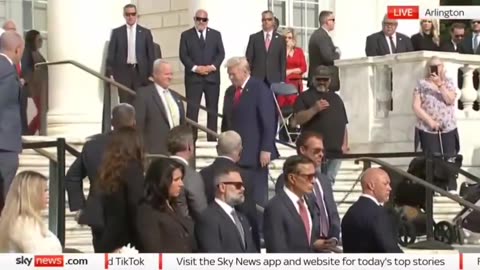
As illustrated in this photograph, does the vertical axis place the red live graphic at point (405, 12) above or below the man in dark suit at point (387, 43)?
above

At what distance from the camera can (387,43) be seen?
21219mm

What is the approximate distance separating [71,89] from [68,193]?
267 inches

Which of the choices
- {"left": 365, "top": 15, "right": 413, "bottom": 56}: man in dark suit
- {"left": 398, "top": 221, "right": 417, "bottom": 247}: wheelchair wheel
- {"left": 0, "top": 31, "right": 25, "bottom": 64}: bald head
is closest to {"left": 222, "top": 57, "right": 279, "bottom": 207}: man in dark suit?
{"left": 398, "top": 221, "right": 417, "bottom": 247}: wheelchair wheel

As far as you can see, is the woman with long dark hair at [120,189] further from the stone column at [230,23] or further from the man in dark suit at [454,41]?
the man in dark suit at [454,41]

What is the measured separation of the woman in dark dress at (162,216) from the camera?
1098 cm

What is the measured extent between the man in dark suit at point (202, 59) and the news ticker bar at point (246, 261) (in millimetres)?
9172

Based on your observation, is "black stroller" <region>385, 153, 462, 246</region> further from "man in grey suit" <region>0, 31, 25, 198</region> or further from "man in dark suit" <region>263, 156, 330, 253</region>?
"man in grey suit" <region>0, 31, 25, 198</region>

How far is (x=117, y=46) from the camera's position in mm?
19406

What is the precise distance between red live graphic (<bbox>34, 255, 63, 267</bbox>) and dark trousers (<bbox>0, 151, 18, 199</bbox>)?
336 centimetres

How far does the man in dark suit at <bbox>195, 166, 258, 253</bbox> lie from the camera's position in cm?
1134

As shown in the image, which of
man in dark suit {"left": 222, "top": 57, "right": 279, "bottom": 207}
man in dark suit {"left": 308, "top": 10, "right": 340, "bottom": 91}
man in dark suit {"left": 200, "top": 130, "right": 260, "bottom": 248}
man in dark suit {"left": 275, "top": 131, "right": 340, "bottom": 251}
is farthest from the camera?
man in dark suit {"left": 308, "top": 10, "right": 340, "bottom": 91}

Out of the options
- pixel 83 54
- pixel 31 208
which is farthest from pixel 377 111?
pixel 31 208

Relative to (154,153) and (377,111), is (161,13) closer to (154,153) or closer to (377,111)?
(377,111)

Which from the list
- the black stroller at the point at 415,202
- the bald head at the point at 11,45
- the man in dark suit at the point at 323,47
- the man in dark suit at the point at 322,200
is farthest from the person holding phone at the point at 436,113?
the bald head at the point at 11,45
